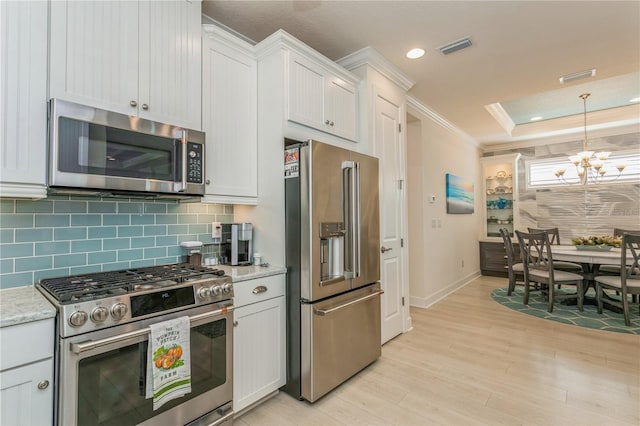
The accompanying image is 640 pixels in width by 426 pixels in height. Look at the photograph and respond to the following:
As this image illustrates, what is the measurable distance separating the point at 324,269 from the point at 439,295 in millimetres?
3153

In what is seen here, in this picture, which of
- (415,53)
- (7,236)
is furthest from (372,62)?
(7,236)

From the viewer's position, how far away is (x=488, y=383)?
234 centimetres

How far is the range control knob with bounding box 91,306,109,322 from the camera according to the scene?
1.28 meters

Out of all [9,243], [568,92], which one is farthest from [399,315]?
[568,92]

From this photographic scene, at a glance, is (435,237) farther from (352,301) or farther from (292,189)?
(292,189)

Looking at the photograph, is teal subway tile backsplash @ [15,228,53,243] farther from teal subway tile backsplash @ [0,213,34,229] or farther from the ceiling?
the ceiling

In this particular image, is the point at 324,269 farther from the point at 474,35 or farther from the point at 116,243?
the point at 474,35

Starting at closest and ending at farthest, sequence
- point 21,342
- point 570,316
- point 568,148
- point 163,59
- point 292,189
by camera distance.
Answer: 1. point 21,342
2. point 163,59
3. point 292,189
4. point 570,316
5. point 568,148

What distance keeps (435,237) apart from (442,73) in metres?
2.34

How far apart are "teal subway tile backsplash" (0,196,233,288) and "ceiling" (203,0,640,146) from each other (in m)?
1.58

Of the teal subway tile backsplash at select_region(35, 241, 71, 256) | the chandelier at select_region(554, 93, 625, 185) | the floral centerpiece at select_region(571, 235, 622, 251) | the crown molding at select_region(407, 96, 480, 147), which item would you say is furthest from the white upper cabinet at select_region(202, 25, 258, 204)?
the chandelier at select_region(554, 93, 625, 185)

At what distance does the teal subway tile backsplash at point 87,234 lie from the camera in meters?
1.60

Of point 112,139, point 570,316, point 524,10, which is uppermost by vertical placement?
point 524,10

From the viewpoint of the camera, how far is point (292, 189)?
2.17 m
